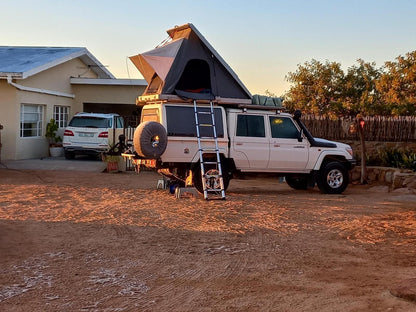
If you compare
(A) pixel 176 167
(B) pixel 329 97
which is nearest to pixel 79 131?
(A) pixel 176 167

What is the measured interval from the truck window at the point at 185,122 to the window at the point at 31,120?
365 inches

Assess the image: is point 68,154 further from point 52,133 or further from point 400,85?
point 400,85

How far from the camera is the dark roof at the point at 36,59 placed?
19.1m

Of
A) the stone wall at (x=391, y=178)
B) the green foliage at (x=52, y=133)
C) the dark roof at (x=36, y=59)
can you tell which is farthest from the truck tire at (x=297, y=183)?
the green foliage at (x=52, y=133)

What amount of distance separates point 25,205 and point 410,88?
21669 mm

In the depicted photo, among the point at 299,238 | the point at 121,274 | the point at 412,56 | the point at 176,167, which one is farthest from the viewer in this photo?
the point at 412,56

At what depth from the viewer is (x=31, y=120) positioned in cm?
2091

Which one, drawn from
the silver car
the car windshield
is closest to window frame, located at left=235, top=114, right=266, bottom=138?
the silver car

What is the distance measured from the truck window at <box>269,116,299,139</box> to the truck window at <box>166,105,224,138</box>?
129 cm

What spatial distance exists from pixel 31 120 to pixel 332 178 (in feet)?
38.2

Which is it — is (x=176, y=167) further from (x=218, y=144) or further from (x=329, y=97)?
(x=329, y=97)

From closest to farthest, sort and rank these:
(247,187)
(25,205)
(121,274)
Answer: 1. (121,274)
2. (25,205)
3. (247,187)

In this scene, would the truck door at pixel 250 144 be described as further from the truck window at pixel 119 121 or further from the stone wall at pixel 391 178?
the truck window at pixel 119 121

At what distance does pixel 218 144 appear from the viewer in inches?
505
